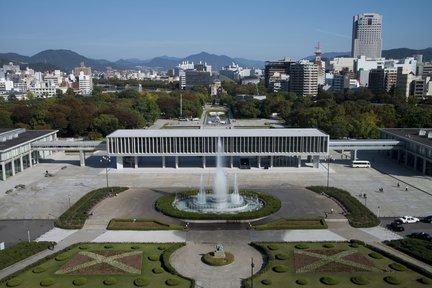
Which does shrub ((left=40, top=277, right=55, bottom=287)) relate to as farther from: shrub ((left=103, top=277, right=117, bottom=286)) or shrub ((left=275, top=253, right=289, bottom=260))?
shrub ((left=275, top=253, right=289, bottom=260))

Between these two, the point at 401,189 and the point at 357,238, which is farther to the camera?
the point at 401,189

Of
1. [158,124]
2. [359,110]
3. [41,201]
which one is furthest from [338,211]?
[158,124]

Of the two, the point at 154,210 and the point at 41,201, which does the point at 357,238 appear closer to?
the point at 154,210

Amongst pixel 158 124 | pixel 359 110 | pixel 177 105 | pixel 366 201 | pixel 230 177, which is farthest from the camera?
pixel 177 105

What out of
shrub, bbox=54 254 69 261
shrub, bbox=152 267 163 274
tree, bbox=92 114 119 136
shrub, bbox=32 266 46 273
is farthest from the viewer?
tree, bbox=92 114 119 136

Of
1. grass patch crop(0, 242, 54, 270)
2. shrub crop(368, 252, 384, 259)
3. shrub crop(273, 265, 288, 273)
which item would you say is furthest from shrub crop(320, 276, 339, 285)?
grass patch crop(0, 242, 54, 270)

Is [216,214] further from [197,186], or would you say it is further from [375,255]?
[375,255]

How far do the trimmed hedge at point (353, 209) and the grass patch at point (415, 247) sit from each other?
4880 millimetres

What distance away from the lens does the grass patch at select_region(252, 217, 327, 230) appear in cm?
3975

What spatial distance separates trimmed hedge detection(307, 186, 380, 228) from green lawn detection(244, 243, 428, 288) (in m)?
6.12

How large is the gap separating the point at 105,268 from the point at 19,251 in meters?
8.53

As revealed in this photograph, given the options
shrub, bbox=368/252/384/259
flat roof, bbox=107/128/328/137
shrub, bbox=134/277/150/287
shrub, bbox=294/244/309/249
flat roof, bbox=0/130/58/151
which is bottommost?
shrub, bbox=134/277/150/287

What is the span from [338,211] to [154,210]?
20347 mm

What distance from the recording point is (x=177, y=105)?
455 ft
